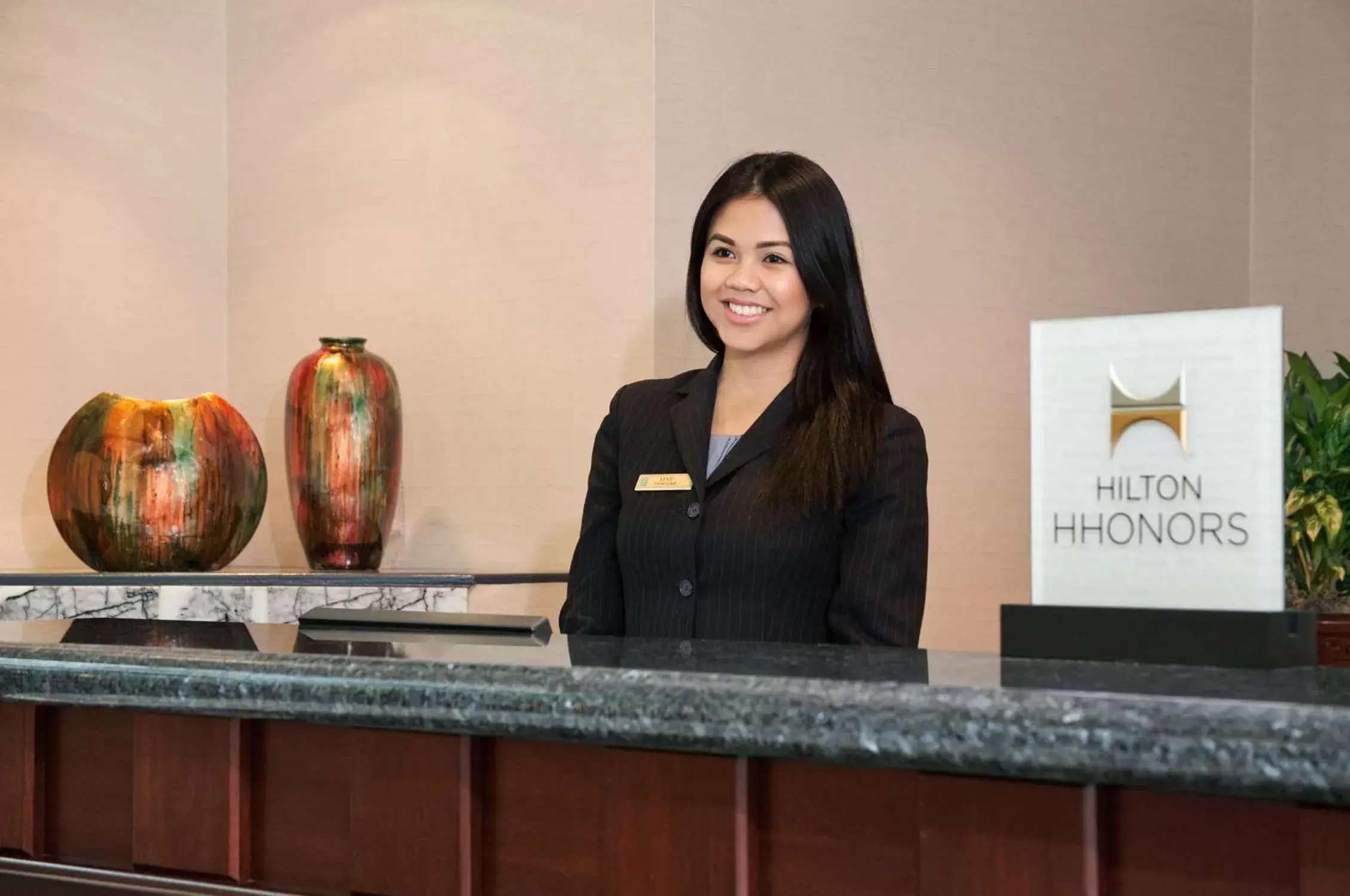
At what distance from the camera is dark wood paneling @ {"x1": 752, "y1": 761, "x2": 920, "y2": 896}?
2.31ft

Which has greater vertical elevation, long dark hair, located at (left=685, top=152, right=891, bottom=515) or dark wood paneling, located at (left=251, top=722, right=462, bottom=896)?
long dark hair, located at (left=685, top=152, right=891, bottom=515)

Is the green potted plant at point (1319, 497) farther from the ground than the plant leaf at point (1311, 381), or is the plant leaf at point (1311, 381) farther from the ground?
the plant leaf at point (1311, 381)

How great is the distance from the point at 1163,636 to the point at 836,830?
7.5 inches

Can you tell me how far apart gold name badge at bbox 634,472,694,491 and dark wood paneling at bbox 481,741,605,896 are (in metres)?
1.42

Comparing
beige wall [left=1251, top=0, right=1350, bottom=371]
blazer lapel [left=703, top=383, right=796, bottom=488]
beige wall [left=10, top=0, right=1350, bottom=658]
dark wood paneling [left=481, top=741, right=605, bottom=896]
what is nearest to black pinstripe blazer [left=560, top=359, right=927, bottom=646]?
blazer lapel [left=703, top=383, right=796, bottom=488]

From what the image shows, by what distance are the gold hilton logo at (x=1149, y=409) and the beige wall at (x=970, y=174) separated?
103 inches

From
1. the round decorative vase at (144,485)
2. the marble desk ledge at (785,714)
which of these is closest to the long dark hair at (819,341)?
the round decorative vase at (144,485)

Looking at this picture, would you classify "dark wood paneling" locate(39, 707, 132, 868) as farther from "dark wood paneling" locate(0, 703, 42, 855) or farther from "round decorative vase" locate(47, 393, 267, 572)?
"round decorative vase" locate(47, 393, 267, 572)

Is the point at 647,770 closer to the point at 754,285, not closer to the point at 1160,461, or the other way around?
the point at 1160,461

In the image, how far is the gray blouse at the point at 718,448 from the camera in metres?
2.29

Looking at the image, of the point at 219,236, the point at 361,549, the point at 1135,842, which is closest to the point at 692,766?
the point at 1135,842

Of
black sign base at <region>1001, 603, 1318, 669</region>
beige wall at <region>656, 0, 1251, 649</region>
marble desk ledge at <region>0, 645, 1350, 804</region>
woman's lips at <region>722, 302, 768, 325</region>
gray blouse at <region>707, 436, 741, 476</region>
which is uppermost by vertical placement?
beige wall at <region>656, 0, 1251, 649</region>

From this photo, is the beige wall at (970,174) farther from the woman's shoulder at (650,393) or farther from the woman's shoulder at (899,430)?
the woman's shoulder at (899,430)

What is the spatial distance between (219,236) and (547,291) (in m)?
1.00
